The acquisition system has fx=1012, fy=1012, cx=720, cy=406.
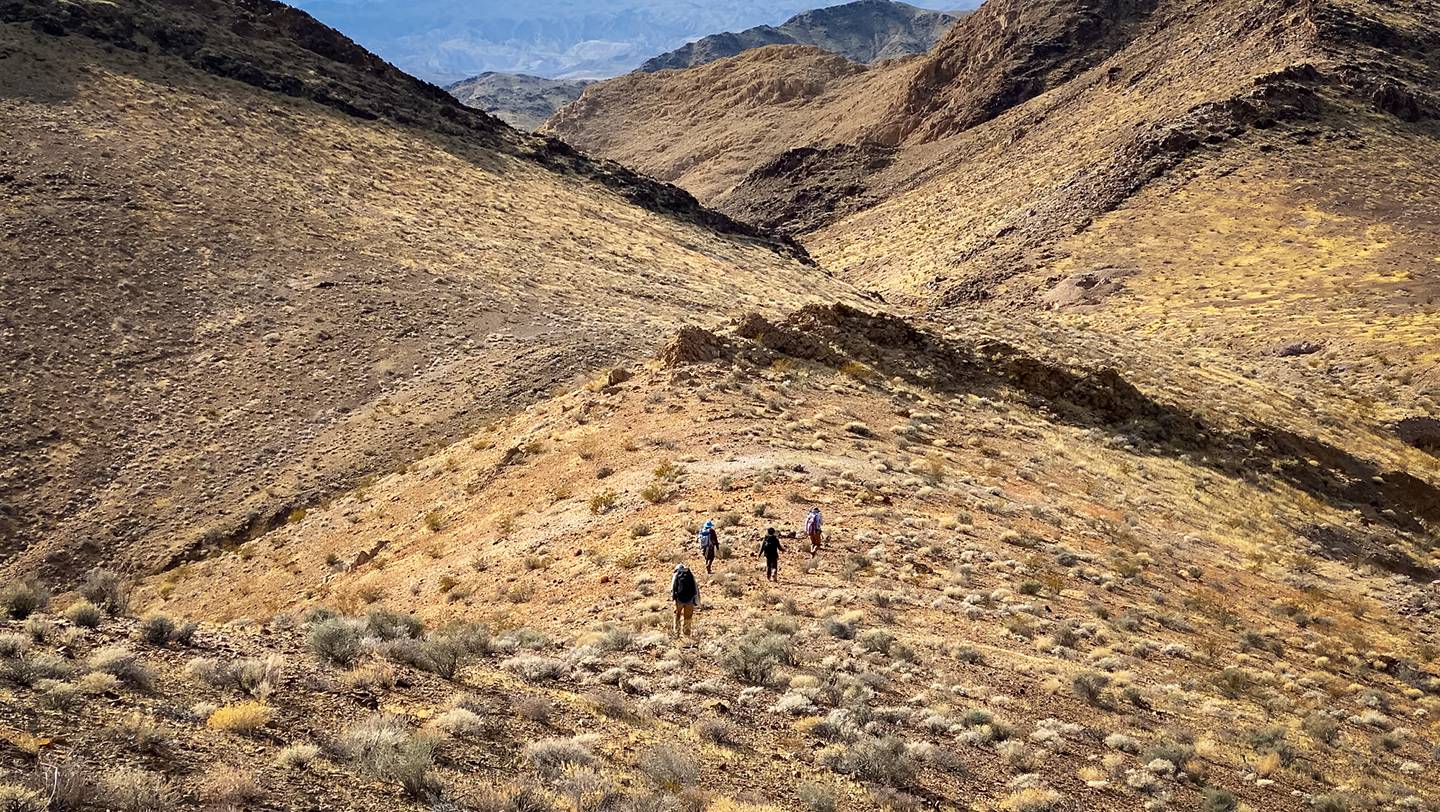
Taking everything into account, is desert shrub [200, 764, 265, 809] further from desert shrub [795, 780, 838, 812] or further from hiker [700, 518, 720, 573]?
hiker [700, 518, 720, 573]

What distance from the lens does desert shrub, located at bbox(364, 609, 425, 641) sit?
10.3m

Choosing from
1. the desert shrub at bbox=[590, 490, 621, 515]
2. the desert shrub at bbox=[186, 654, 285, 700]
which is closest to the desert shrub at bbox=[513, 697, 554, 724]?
the desert shrub at bbox=[186, 654, 285, 700]

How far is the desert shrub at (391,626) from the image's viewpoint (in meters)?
10.3

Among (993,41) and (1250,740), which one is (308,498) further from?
(993,41)

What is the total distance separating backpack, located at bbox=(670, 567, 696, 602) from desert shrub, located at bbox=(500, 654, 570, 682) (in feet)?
5.50

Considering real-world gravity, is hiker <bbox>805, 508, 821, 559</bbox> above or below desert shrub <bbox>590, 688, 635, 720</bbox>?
above

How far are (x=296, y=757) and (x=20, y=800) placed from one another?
1692mm

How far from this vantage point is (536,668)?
9.98 meters

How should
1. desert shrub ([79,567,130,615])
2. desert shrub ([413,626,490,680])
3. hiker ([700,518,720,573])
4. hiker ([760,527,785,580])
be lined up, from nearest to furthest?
desert shrub ([413,626,490,680]), desert shrub ([79,567,130,615]), hiker ([760,527,785,580]), hiker ([700,518,720,573])

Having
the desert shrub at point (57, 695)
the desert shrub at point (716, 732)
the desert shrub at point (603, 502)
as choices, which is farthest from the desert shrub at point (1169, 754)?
the desert shrub at point (57, 695)

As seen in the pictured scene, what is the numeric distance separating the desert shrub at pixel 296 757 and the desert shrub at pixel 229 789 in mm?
351

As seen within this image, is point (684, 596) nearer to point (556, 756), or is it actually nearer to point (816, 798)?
point (556, 756)

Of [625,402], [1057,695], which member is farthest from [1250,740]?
[625,402]

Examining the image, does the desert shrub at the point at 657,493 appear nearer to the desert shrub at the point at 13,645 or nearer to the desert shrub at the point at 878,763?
the desert shrub at the point at 878,763
